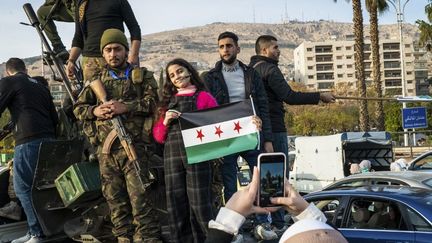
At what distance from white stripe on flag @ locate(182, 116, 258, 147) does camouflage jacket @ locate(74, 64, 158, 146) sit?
41 cm

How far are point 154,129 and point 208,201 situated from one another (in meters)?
0.75

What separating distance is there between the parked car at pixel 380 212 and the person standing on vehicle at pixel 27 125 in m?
3.42

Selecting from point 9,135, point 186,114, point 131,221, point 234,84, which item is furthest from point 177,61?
point 9,135

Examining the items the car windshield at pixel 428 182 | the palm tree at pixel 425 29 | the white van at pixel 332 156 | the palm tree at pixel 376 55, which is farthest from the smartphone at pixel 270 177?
the palm tree at pixel 425 29

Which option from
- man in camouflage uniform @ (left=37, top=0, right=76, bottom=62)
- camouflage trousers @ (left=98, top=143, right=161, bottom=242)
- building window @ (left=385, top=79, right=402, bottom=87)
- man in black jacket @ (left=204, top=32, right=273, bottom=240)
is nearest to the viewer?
camouflage trousers @ (left=98, top=143, right=161, bottom=242)

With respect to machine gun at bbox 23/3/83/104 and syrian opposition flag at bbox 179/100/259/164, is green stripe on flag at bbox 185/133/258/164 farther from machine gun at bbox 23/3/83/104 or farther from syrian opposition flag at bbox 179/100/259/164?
machine gun at bbox 23/3/83/104

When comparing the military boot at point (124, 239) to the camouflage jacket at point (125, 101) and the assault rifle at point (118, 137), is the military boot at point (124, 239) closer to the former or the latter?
the assault rifle at point (118, 137)

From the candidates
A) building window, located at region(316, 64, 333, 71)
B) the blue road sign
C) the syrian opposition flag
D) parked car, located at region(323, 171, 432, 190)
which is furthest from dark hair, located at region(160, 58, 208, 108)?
building window, located at region(316, 64, 333, 71)

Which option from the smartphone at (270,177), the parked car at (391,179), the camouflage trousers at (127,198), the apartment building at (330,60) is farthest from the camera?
the apartment building at (330,60)

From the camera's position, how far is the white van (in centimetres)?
1921

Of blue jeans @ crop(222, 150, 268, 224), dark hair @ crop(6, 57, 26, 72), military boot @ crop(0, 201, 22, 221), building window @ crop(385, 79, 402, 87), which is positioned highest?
dark hair @ crop(6, 57, 26, 72)

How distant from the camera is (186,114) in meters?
4.67

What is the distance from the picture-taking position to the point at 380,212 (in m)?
6.91

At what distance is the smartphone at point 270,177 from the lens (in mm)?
2537
